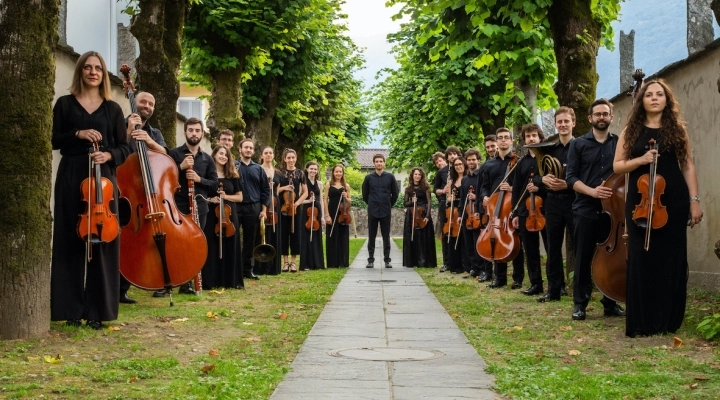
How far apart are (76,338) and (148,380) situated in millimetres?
1922

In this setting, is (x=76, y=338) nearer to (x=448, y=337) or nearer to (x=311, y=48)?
(x=448, y=337)

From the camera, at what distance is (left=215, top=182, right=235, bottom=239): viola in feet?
44.1

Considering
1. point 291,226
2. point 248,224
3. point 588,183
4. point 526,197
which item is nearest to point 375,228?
point 291,226

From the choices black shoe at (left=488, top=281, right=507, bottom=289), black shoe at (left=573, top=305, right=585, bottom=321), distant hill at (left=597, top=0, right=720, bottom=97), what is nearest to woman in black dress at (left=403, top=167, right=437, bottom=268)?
black shoe at (left=488, top=281, right=507, bottom=289)

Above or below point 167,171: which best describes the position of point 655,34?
above

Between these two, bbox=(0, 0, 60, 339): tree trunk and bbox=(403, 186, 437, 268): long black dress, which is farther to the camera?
bbox=(403, 186, 437, 268): long black dress

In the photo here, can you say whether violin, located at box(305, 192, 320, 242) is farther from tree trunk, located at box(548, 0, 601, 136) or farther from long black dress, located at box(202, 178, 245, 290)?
tree trunk, located at box(548, 0, 601, 136)

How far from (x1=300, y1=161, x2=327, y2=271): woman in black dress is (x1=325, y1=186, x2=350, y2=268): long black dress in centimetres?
39

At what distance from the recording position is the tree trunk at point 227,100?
2161 cm

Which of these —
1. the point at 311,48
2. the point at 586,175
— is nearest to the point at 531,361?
the point at 586,175

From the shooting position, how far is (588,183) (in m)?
10.2

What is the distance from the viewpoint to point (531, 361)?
723cm

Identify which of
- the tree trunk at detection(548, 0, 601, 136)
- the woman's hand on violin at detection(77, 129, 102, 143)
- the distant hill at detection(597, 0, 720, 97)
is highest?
the distant hill at detection(597, 0, 720, 97)

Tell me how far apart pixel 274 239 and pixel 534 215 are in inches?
259
